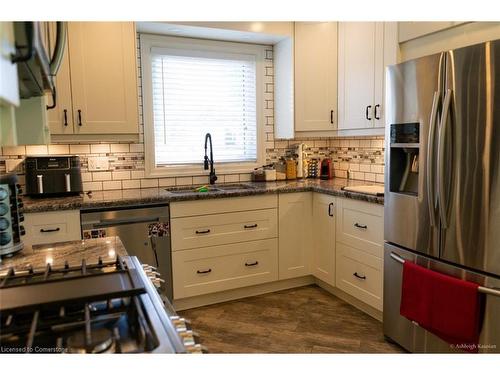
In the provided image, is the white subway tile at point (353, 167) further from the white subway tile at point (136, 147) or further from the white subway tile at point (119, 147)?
the white subway tile at point (119, 147)

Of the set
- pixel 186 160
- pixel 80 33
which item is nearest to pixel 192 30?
pixel 80 33

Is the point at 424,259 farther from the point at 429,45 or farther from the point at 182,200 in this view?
the point at 182,200

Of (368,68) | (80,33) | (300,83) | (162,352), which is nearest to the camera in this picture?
(162,352)

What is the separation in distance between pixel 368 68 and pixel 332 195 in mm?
1028

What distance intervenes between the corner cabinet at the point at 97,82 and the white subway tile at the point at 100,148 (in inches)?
13.1

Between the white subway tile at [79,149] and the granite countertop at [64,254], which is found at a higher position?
the white subway tile at [79,149]

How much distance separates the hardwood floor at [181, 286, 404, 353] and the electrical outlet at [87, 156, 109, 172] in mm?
1326

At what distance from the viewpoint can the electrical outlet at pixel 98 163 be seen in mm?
3217

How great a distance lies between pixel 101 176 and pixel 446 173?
2.52m

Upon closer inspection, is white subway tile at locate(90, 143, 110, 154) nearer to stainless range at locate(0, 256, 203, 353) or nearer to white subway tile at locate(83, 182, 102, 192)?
white subway tile at locate(83, 182, 102, 192)

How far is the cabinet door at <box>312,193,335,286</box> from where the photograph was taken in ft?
10.5

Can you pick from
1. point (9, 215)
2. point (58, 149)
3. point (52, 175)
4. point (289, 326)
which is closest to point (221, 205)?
point (289, 326)

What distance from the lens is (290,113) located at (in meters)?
3.61

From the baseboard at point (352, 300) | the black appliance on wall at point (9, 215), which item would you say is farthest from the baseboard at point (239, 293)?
the black appliance on wall at point (9, 215)
